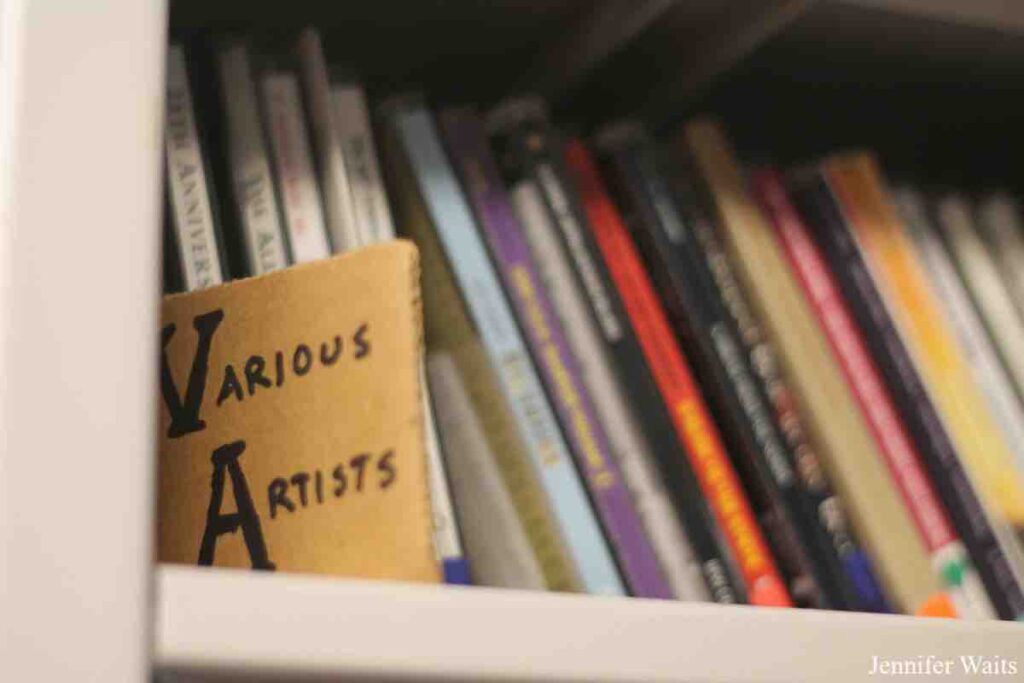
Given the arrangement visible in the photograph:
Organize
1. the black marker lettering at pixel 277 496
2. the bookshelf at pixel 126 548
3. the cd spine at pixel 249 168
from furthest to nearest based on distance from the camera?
the cd spine at pixel 249 168 < the black marker lettering at pixel 277 496 < the bookshelf at pixel 126 548

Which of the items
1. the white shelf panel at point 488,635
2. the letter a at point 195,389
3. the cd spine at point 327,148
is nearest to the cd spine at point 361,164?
the cd spine at point 327,148

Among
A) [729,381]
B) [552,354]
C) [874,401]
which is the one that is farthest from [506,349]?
[874,401]

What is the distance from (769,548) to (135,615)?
37 cm

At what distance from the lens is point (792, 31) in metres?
0.81

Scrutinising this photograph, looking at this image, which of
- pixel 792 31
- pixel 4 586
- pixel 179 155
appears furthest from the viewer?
pixel 792 31

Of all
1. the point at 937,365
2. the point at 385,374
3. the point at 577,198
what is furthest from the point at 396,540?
the point at 937,365

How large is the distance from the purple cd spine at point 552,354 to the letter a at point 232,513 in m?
0.18

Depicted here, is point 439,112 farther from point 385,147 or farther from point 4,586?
point 4,586

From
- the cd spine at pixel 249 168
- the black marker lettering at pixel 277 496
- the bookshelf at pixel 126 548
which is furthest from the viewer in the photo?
the cd spine at pixel 249 168

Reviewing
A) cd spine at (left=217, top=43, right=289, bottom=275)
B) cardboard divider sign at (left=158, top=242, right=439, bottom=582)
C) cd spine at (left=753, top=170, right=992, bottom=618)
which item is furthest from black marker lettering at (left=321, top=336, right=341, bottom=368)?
cd spine at (left=753, top=170, right=992, bottom=618)

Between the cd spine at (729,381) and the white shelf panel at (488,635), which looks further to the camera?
the cd spine at (729,381)

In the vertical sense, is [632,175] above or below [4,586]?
above

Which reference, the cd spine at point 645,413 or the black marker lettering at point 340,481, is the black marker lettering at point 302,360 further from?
the cd spine at point 645,413

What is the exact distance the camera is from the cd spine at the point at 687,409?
62cm
